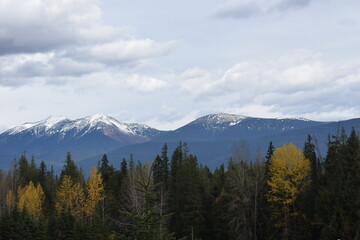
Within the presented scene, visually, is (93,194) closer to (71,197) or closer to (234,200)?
(71,197)

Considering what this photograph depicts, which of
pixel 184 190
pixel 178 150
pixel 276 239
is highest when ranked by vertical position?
pixel 178 150

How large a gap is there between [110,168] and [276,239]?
4154cm

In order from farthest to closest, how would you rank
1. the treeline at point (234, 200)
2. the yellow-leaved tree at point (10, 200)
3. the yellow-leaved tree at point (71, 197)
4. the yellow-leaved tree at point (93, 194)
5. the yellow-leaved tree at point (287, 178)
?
1. the yellow-leaved tree at point (10, 200)
2. the yellow-leaved tree at point (71, 197)
3. the yellow-leaved tree at point (93, 194)
4. the yellow-leaved tree at point (287, 178)
5. the treeline at point (234, 200)

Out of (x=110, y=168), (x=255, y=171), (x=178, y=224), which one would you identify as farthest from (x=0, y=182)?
(x=255, y=171)

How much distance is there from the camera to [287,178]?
2381 inches

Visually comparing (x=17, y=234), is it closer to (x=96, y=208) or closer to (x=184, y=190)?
(x=96, y=208)

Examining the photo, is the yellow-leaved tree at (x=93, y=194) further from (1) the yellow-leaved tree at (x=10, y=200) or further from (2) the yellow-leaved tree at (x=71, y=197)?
(1) the yellow-leaved tree at (x=10, y=200)

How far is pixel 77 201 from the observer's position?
83.8m

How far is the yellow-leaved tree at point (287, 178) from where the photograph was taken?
192 feet

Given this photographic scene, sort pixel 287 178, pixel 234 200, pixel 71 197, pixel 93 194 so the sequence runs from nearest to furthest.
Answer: pixel 287 178, pixel 234 200, pixel 93 194, pixel 71 197

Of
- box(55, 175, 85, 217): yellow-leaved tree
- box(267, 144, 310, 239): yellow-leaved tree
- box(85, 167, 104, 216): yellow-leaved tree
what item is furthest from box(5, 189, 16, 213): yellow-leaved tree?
box(267, 144, 310, 239): yellow-leaved tree

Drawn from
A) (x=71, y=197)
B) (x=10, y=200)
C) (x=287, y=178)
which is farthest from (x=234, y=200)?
(x=10, y=200)

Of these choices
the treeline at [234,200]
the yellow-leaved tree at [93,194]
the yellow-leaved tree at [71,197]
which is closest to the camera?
the treeline at [234,200]

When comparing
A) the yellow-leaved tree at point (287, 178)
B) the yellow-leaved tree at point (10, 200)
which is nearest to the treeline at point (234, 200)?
the yellow-leaved tree at point (287, 178)
